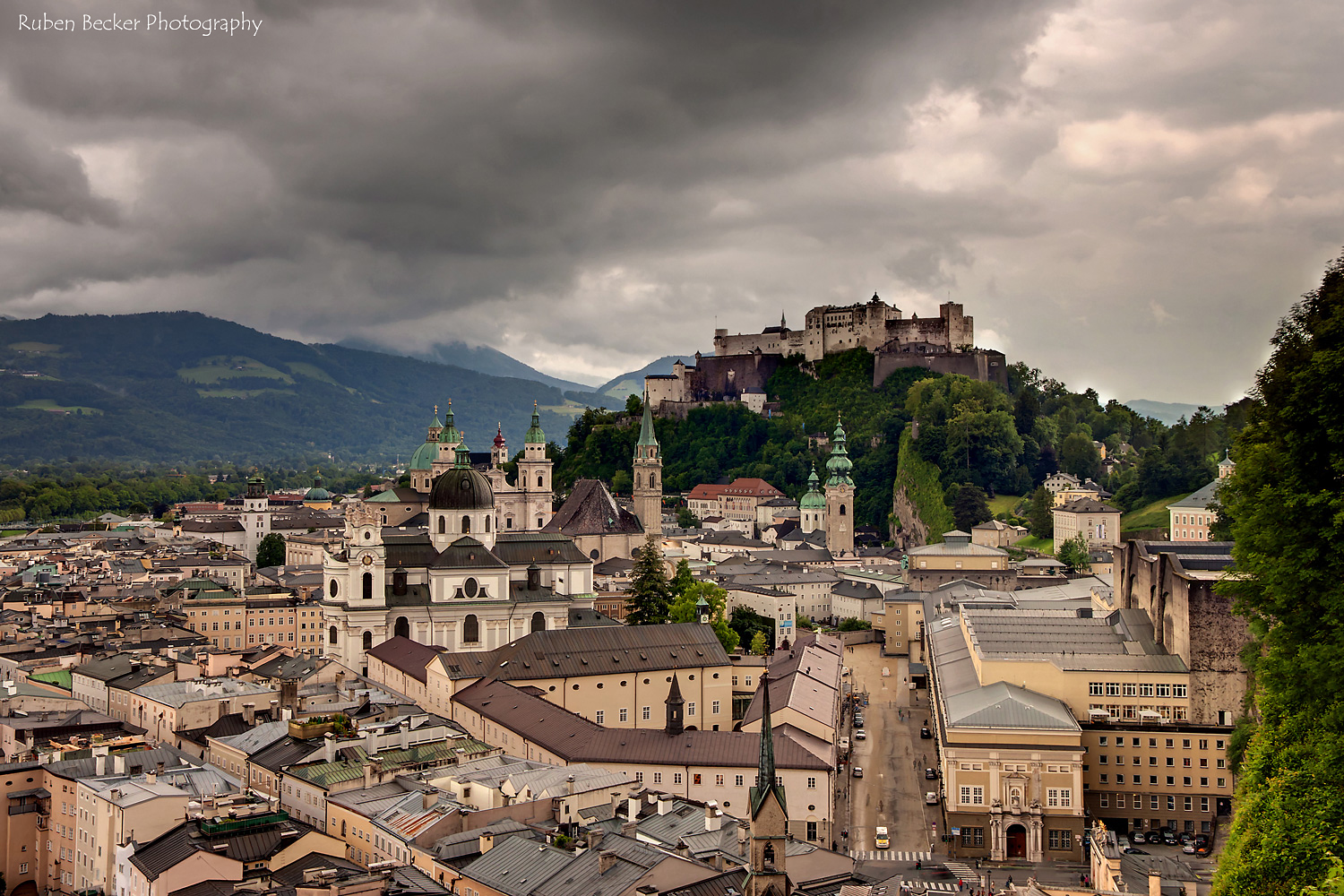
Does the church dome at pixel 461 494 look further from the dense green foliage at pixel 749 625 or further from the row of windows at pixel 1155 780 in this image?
the row of windows at pixel 1155 780

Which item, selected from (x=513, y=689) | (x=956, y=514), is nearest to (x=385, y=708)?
(x=513, y=689)

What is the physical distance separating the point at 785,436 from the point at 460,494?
80.7 meters

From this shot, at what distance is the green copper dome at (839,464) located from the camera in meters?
127

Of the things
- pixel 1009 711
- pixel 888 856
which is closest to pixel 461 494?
pixel 1009 711

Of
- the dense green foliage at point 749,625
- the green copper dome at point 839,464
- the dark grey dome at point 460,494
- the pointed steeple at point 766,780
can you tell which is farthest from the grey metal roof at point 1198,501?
the pointed steeple at point 766,780

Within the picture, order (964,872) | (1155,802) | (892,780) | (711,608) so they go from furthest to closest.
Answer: (711,608) < (892,780) < (1155,802) < (964,872)

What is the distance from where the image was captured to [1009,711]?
50.0 m

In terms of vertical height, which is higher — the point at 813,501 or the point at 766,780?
the point at 813,501

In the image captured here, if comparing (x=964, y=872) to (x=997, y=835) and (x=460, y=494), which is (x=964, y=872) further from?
(x=460, y=494)

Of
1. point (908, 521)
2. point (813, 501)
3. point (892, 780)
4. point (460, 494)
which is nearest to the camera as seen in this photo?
point (892, 780)

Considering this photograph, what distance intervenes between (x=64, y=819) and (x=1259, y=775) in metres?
34.0

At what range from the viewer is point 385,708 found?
5006cm

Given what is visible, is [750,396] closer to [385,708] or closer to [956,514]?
[956,514]

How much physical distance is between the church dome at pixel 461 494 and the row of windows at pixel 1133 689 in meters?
37.5
